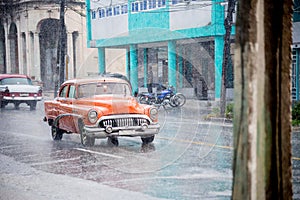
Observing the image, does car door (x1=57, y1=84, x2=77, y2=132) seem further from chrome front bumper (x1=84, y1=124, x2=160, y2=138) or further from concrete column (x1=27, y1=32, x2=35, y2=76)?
concrete column (x1=27, y1=32, x2=35, y2=76)

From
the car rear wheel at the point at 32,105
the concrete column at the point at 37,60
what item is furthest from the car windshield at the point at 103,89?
the concrete column at the point at 37,60

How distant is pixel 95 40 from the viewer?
94.8ft

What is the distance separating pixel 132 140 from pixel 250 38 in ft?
34.8

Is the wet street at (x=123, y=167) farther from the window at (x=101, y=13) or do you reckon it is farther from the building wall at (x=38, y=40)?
the building wall at (x=38, y=40)

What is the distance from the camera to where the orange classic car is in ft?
36.2

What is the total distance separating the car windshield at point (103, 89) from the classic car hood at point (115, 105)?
250mm

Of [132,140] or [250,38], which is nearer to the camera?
[250,38]

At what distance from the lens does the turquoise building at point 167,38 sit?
23.3 metres

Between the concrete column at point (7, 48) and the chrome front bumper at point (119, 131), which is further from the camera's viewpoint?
the concrete column at point (7, 48)

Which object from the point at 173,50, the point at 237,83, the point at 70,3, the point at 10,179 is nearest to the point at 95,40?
the point at 70,3

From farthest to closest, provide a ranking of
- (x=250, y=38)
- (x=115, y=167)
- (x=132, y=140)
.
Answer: (x=132, y=140) < (x=115, y=167) < (x=250, y=38)

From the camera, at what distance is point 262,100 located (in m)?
1.95

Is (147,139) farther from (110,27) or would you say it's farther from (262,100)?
(110,27)

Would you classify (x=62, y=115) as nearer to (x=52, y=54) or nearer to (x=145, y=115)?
(x=145, y=115)
